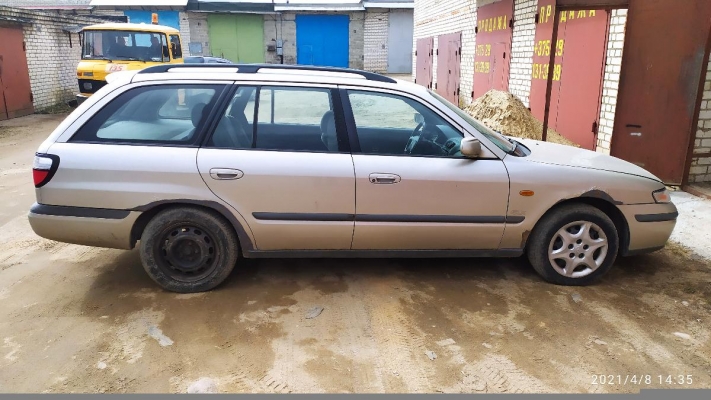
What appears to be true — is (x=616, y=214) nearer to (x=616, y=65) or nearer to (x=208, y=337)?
(x=208, y=337)

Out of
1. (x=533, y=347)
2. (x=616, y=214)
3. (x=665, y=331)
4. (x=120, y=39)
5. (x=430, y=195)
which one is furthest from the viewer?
(x=120, y=39)

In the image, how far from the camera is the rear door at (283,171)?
12.7 feet

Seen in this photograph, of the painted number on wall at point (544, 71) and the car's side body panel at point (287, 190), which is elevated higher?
the painted number on wall at point (544, 71)

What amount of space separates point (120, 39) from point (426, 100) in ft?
38.3

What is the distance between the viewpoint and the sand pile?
29.8 feet

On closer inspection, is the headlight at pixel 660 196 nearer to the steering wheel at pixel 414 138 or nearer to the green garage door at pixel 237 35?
the steering wheel at pixel 414 138

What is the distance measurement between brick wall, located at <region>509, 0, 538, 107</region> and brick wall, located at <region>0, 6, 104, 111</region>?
13.1m

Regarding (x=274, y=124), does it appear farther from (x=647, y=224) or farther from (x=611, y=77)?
(x=611, y=77)

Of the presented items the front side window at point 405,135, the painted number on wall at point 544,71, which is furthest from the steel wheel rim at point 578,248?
the painted number on wall at point 544,71

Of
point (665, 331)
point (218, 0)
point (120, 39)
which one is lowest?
point (665, 331)

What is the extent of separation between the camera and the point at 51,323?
3619mm

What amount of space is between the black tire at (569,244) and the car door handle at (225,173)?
2.30 m

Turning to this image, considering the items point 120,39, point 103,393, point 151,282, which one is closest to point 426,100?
point 151,282

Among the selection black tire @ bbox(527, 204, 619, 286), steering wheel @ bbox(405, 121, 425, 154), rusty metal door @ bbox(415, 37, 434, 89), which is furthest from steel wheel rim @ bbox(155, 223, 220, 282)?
rusty metal door @ bbox(415, 37, 434, 89)
